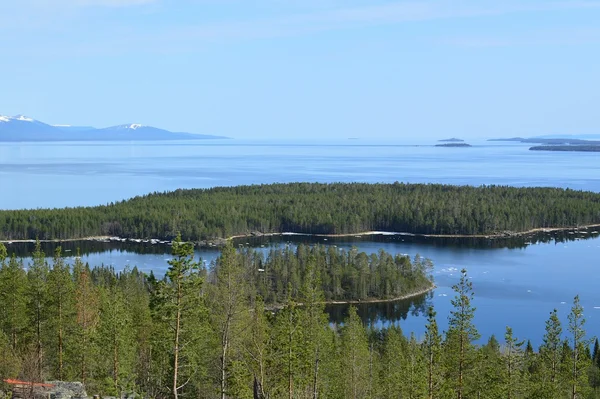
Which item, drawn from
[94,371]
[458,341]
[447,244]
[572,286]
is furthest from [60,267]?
[447,244]

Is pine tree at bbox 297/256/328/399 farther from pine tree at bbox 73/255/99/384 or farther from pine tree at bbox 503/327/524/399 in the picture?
pine tree at bbox 73/255/99/384

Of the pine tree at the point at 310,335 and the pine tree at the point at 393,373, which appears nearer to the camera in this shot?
the pine tree at the point at 310,335

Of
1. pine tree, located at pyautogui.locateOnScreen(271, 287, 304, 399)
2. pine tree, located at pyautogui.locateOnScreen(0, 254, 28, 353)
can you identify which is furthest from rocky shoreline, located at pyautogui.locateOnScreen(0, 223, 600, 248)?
pine tree, located at pyautogui.locateOnScreen(271, 287, 304, 399)

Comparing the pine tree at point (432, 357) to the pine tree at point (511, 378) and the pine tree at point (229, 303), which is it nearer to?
the pine tree at point (511, 378)

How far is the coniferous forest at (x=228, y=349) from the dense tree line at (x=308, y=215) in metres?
79.1

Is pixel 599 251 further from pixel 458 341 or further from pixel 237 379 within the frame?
pixel 237 379

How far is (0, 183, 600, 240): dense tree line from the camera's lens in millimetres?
114188

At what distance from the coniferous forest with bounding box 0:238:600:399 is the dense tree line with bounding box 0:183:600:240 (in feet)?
259

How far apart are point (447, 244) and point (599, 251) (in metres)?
22.4

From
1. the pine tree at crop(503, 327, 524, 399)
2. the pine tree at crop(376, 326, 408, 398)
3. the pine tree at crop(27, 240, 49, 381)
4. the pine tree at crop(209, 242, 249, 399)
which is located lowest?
the pine tree at crop(376, 326, 408, 398)

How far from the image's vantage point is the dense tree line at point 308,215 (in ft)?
375

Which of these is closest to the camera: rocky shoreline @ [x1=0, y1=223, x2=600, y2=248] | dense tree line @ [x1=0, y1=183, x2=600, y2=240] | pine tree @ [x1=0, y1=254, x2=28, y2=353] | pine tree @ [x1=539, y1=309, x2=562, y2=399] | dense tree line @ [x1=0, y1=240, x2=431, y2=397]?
dense tree line @ [x1=0, y1=240, x2=431, y2=397]

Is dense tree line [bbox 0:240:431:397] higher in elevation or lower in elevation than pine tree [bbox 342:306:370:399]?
higher

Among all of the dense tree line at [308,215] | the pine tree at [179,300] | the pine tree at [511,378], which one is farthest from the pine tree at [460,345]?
the dense tree line at [308,215]
